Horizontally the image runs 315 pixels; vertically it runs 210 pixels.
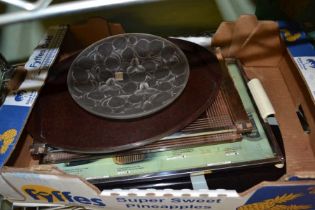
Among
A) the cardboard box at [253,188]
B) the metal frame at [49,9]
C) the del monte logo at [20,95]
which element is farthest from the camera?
the del monte logo at [20,95]

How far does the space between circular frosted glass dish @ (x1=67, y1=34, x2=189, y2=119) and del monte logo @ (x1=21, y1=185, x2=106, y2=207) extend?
0.18 m

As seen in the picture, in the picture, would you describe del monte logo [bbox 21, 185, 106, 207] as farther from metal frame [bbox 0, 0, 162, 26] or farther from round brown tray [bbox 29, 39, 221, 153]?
metal frame [bbox 0, 0, 162, 26]

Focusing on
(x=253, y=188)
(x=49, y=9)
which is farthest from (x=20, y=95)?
(x=253, y=188)

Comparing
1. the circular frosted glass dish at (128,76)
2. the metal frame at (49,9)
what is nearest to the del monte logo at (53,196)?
the circular frosted glass dish at (128,76)

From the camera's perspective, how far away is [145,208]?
70 centimetres

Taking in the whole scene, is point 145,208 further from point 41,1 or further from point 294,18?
point 294,18

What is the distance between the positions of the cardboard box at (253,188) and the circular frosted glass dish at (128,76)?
0.13 m

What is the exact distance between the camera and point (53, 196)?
28.2 inches

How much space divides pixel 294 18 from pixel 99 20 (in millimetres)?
543

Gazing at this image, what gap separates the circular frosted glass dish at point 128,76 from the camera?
73cm

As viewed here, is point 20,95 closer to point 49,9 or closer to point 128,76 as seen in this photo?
point 128,76

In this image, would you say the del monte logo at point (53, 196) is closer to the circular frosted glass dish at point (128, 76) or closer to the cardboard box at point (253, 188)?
the cardboard box at point (253, 188)

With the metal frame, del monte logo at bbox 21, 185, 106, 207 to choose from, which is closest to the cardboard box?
del monte logo at bbox 21, 185, 106, 207

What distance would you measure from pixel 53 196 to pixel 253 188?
1.35 feet
